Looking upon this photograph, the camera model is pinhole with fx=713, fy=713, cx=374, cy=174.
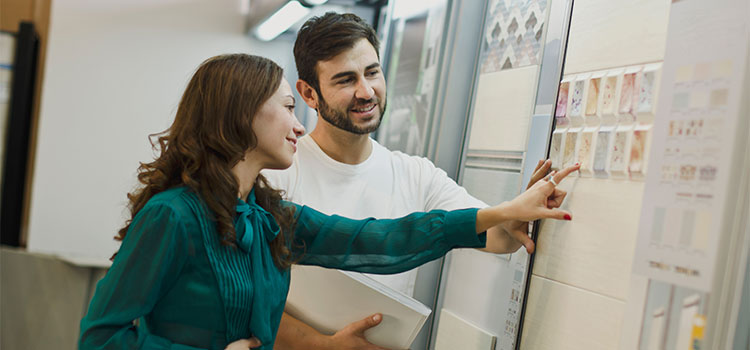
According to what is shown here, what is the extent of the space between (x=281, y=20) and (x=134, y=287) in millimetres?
2840

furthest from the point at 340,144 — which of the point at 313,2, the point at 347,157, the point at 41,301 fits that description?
the point at 41,301

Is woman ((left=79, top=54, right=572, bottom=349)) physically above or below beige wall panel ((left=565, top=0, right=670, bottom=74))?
below

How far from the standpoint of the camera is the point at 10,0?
4.48 meters

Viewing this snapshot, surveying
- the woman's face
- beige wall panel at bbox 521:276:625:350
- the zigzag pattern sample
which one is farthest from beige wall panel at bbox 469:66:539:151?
the woman's face

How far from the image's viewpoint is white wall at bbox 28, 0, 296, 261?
15.4 ft

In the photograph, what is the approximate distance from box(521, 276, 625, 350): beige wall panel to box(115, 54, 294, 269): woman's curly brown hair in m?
0.71

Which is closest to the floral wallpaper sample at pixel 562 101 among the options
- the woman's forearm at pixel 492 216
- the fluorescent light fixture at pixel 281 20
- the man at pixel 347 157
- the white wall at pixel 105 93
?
the woman's forearm at pixel 492 216

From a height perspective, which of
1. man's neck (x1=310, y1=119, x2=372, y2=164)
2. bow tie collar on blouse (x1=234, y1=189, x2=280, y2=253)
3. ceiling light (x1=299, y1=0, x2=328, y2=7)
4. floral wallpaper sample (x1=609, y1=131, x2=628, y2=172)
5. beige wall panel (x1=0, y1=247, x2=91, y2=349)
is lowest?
beige wall panel (x1=0, y1=247, x2=91, y2=349)

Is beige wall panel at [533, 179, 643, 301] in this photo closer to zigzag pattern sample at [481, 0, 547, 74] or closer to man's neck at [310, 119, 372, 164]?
zigzag pattern sample at [481, 0, 547, 74]

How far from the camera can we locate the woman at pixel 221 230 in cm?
Result: 132

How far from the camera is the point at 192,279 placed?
1.38 meters

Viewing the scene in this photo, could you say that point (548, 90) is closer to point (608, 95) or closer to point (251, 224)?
point (608, 95)

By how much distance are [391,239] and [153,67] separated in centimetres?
364

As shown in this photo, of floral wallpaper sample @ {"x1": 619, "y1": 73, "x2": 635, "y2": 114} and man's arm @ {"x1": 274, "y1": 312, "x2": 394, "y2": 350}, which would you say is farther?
man's arm @ {"x1": 274, "y1": 312, "x2": 394, "y2": 350}
